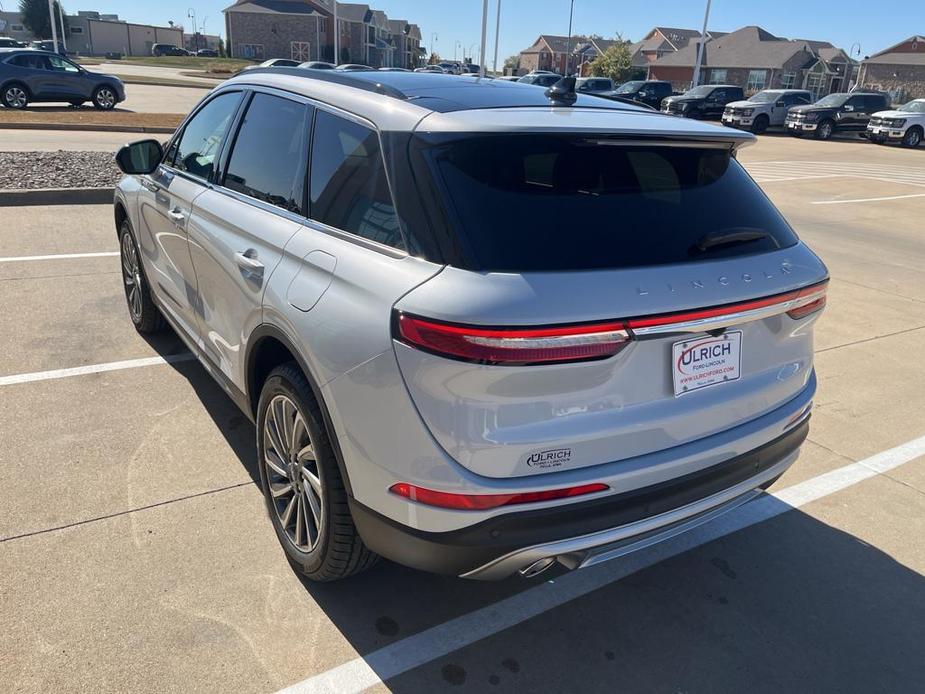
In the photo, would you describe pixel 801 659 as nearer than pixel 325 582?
Yes

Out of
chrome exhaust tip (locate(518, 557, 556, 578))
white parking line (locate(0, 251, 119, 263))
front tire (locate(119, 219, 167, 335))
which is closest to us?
chrome exhaust tip (locate(518, 557, 556, 578))

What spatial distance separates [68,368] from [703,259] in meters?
4.00

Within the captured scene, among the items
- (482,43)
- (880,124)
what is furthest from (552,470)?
(482,43)

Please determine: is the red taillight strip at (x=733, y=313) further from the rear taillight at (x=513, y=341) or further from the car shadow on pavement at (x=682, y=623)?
the car shadow on pavement at (x=682, y=623)

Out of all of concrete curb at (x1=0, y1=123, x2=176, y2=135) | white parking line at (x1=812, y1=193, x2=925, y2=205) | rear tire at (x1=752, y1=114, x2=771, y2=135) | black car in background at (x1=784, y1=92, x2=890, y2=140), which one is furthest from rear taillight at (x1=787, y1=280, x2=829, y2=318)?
rear tire at (x1=752, y1=114, x2=771, y2=135)

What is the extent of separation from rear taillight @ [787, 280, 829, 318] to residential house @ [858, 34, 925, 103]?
67.0 metres

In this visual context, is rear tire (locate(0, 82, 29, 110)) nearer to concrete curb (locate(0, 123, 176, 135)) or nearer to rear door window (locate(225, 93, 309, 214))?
concrete curb (locate(0, 123, 176, 135))

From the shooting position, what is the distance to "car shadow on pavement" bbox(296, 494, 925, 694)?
2.49 meters

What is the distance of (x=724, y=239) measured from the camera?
8.11 feet

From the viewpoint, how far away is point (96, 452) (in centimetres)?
367

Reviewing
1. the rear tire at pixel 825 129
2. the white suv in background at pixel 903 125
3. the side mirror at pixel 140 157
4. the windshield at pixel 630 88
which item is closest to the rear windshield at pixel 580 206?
the side mirror at pixel 140 157

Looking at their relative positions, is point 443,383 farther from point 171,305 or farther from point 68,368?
point 68,368

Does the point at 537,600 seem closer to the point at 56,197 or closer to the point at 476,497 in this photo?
the point at 476,497

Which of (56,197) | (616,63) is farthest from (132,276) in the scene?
(616,63)
